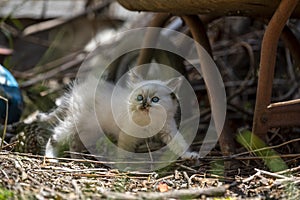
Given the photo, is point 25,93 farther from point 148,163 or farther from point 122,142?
point 148,163

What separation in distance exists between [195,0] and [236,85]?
1.47 m

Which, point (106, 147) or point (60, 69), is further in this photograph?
point (60, 69)

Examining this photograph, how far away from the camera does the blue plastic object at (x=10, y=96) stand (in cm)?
328

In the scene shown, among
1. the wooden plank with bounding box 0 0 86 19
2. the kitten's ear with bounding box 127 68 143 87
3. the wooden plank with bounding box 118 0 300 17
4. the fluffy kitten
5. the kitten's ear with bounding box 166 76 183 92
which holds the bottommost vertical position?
the fluffy kitten

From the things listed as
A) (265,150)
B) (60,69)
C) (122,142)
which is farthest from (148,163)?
(60,69)

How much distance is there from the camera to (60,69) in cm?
472

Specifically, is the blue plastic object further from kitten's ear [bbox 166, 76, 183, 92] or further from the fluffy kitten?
kitten's ear [bbox 166, 76, 183, 92]

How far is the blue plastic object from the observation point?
3.28m

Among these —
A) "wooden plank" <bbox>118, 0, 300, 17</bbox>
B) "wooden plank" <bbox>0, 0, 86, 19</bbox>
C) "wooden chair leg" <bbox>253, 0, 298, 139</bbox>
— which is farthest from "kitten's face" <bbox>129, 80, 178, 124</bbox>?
"wooden plank" <bbox>0, 0, 86, 19</bbox>

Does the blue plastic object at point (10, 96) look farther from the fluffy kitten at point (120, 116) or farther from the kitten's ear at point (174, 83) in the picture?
the kitten's ear at point (174, 83)

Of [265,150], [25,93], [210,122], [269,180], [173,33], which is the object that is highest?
[173,33]

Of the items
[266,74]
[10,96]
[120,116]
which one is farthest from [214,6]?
[10,96]

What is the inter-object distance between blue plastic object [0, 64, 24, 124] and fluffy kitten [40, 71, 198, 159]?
0.99ft

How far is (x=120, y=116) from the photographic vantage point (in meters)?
2.94
